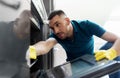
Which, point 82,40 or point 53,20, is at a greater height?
point 53,20

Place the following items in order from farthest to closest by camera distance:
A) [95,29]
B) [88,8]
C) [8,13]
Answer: [88,8], [95,29], [8,13]

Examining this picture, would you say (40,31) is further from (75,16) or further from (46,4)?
(75,16)

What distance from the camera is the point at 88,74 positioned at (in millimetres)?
957

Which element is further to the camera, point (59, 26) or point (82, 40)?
point (82, 40)

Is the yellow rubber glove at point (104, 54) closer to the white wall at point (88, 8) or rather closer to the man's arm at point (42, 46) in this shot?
the man's arm at point (42, 46)

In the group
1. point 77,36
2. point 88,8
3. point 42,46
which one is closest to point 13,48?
point 42,46

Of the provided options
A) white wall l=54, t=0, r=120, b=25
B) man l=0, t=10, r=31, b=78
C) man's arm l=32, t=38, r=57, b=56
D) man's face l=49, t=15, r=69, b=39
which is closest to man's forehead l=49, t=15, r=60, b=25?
man's face l=49, t=15, r=69, b=39

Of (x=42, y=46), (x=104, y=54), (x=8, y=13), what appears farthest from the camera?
(x=42, y=46)

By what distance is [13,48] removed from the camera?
0.62 metres

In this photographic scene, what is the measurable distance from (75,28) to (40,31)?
331 mm

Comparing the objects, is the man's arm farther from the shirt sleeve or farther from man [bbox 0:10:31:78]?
man [bbox 0:10:31:78]

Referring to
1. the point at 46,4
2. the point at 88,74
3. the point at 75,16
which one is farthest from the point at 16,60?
the point at 75,16

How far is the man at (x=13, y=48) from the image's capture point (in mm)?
533

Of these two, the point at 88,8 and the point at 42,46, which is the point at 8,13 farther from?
the point at 88,8
